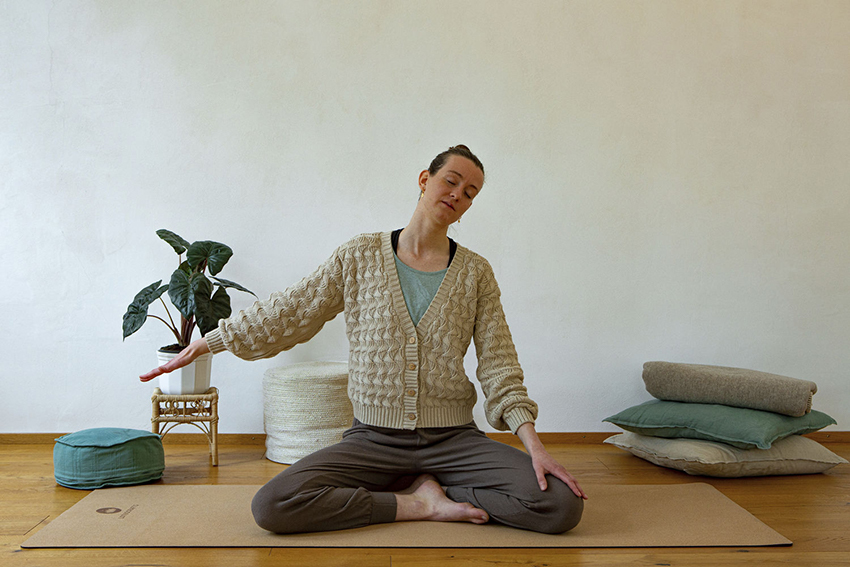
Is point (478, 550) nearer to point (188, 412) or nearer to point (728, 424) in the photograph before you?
point (728, 424)

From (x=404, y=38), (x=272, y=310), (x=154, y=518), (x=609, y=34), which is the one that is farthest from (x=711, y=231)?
(x=154, y=518)

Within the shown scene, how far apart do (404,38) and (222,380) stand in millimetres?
1739

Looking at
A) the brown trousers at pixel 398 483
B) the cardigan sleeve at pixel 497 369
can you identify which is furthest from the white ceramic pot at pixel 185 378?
the cardigan sleeve at pixel 497 369

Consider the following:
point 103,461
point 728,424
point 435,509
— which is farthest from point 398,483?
point 728,424

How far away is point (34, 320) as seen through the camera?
3.08 m

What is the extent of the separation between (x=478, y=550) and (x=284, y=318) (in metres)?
0.85

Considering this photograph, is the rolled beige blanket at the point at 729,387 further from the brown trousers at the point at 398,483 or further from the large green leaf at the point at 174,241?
the large green leaf at the point at 174,241

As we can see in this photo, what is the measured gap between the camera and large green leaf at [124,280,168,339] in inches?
107

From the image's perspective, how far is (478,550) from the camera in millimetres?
1830

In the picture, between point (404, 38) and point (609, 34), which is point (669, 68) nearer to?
point (609, 34)

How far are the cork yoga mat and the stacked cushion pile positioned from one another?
379 mm

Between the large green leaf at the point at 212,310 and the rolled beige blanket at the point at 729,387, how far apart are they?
1.81m

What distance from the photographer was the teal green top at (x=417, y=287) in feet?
6.98

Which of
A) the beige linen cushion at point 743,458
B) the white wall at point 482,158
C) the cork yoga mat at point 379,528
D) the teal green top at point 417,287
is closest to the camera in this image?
the cork yoga mat at point 379,528
